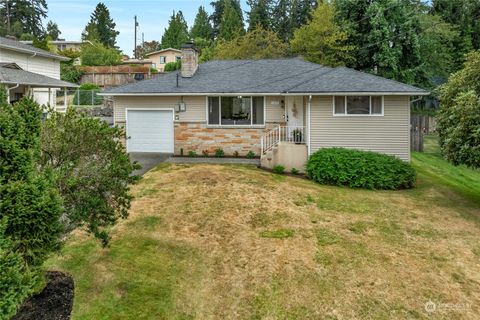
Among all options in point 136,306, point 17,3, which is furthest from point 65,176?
point 17,3

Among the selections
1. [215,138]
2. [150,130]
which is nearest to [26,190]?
[215,138]

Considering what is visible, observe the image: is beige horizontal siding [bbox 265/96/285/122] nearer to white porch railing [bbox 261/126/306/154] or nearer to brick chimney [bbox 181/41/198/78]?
white porch railing [bbox 261/126/306/154]

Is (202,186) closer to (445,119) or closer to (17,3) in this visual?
(445,119)

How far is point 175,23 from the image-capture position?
5900cm

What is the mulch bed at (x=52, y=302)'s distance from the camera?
511 centimetres

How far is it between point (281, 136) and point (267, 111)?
3.95 ft

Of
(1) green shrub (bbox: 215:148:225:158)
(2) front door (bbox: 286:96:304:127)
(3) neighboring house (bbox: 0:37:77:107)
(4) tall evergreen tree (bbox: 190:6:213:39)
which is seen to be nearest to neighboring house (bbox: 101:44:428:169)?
(2) front door (bbox: 286:96:304:127)

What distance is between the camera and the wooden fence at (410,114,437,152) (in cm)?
1938

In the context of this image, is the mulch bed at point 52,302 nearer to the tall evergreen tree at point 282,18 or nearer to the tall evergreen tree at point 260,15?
the tall evergreen tree at point 260,15

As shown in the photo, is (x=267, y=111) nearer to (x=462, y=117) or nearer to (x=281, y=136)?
(x=281, y=136)

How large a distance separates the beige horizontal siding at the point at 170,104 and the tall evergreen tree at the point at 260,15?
36.7 meters

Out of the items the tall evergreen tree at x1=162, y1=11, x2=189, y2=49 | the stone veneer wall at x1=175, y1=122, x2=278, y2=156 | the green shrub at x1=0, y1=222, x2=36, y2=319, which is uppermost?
the tall evergreen tree at x1=162, y1=11, x2=189, y2=49

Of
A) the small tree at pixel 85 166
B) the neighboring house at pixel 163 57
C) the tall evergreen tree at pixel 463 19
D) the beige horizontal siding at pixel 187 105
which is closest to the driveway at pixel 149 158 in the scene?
the beige horizontal siding at pixel 187 105

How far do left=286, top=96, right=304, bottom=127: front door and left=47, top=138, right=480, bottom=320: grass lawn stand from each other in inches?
182
